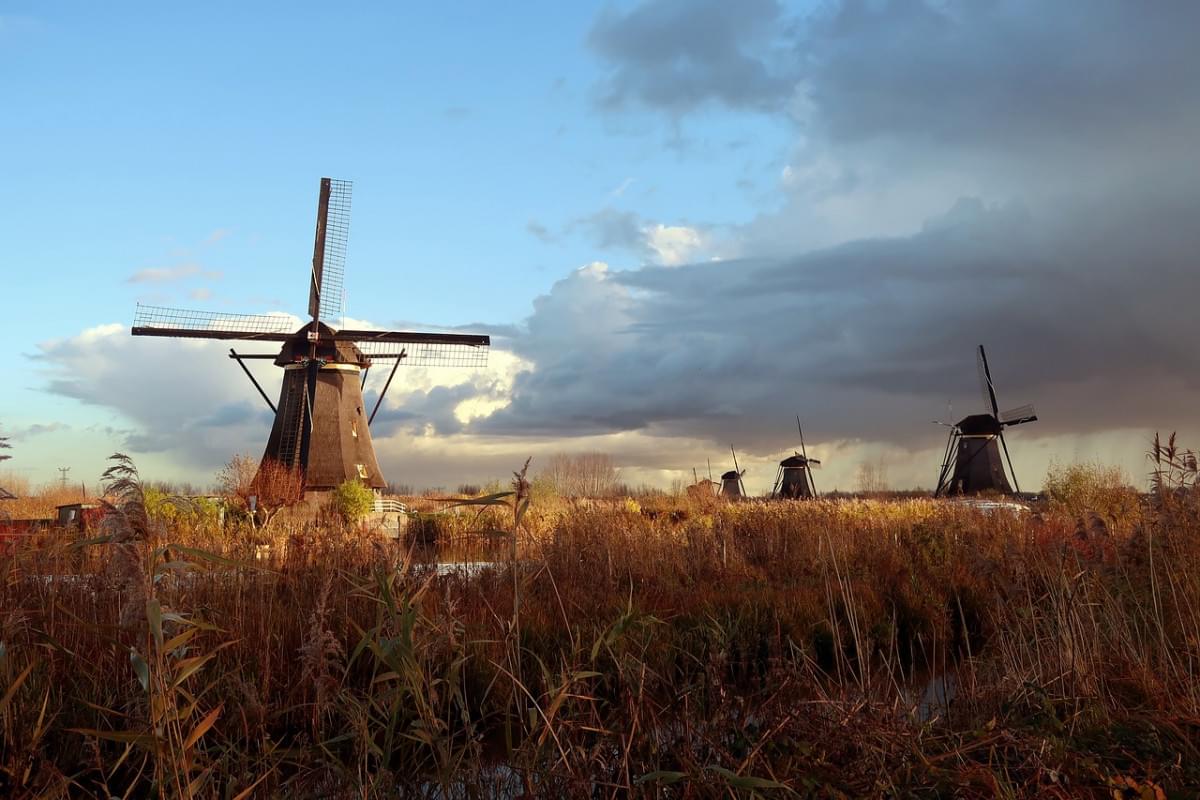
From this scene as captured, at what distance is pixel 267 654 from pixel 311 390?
62.5ft

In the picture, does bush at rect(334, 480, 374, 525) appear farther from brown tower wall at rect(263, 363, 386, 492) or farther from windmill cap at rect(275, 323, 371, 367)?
windmill cap at rect(275, 323, 371, 367)

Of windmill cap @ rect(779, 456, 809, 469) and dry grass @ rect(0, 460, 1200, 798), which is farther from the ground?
windmill cap @ rect(779, 456, 809, 469)

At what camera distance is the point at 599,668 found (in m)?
5.85

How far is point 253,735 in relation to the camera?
464 cm

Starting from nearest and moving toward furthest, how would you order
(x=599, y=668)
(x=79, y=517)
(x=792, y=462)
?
(x=599, y=668)
(x=79, y=517)
(x=792, y=462)

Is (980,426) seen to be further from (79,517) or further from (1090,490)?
(79,517)

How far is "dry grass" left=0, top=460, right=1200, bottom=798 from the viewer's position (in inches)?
110

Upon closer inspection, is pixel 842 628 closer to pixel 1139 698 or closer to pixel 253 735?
pixel 1139 698

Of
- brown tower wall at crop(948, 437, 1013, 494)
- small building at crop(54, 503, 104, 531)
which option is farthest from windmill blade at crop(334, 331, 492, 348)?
brown tower wall at crop(948, 437, 1013, 494)

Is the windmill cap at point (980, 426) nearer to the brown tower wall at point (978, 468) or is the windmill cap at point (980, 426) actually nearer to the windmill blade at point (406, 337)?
the brown tower wall at point (978, 468)

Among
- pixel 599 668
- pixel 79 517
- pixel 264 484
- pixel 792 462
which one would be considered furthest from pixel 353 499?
pixel 792 462

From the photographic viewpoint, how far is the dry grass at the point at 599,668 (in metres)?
2.79

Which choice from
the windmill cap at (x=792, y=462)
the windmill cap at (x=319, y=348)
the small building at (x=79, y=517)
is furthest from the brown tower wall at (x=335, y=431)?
the windmill cap at (x=792, y=462)

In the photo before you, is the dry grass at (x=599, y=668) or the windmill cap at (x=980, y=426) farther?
the windmill cap at (x=980, y=426)
